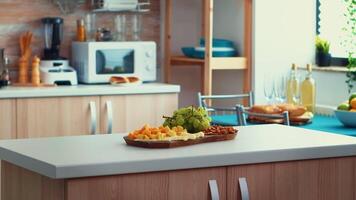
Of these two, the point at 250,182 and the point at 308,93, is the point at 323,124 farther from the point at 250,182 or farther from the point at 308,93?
the point at 250,182

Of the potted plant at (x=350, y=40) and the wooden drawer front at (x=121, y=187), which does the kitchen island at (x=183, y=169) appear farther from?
the potted plant at (x=350, y=40)

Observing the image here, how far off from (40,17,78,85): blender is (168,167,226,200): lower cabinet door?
279cm

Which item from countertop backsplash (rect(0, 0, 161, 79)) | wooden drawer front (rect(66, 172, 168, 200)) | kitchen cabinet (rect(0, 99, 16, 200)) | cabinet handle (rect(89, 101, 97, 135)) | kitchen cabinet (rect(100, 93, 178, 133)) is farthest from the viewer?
countertop backsplash (rect(0, 0, 161, 79))

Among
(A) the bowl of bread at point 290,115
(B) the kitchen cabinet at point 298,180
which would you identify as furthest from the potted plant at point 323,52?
(B) the kitchen cabinet at point 298,180

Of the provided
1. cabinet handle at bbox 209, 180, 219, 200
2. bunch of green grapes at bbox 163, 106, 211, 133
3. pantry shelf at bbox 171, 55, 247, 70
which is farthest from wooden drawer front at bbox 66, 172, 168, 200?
pantry shelf at bbox 171, 55, 247, 70

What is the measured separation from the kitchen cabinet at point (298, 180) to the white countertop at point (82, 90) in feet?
7.93

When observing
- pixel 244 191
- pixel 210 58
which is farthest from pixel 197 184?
pixel 210 58

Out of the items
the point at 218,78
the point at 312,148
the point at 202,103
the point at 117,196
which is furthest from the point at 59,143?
the point at 218,78

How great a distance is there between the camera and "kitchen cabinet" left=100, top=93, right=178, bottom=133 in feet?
16.3

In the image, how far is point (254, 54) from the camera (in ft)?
17.1

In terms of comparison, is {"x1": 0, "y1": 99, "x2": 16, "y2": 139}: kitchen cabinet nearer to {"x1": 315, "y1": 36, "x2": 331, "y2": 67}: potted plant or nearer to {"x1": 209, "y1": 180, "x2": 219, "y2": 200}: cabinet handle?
A: {"x1": 315, "y1": 36, "x2": 331, "y2": 67}: potted plant

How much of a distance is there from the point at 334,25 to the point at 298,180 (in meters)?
2.70

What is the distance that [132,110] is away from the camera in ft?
16.6

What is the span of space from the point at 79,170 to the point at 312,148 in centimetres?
86
